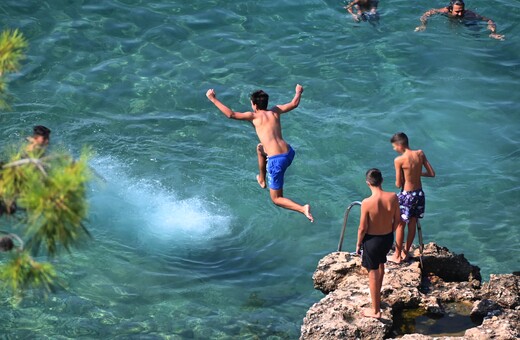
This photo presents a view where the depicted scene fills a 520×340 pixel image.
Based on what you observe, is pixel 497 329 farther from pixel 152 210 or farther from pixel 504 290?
pixel 152 210

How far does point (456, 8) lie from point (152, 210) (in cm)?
928

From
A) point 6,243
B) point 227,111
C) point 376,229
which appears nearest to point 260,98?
point 227,111

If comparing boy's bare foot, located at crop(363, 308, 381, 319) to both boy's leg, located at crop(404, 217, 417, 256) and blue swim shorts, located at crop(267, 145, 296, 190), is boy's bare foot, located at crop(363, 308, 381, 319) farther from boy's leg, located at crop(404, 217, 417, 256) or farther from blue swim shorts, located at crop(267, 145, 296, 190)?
blue swim shorts, located at crop(267, 145, 296, 190)

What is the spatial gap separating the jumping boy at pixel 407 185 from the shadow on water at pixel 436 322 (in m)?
0.94

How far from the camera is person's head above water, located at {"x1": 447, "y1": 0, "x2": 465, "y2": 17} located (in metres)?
20.2

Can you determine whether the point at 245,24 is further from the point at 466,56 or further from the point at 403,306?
the point at 403,306

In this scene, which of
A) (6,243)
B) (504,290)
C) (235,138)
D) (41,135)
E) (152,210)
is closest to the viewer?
(6,243)

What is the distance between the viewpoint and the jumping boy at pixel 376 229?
10.4 meters

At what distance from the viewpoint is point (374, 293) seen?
412 inches

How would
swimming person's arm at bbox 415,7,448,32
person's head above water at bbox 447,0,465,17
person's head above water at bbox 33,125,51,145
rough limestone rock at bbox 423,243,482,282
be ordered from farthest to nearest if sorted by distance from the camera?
swimming person's arm at bbox 415,7,448,32 → person's head above water at bbox 447,0,465,17 → rough limestone rock at bbox 423,243,482,282 → person's head above water at bbox 33,125,51,145

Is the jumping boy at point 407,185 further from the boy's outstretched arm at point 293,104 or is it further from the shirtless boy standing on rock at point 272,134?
the boy's outstretched arm at point 293,104

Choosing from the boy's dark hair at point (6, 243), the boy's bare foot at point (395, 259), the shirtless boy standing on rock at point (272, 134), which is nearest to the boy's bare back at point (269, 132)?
the shirtless boy standing on rock at point (272, 134)

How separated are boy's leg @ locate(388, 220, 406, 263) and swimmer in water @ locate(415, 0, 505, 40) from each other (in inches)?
392

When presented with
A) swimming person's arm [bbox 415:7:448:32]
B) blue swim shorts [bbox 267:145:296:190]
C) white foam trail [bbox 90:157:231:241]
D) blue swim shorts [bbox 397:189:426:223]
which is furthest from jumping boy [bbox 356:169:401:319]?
swimming person's arm [bbox 415:7:448:32]
